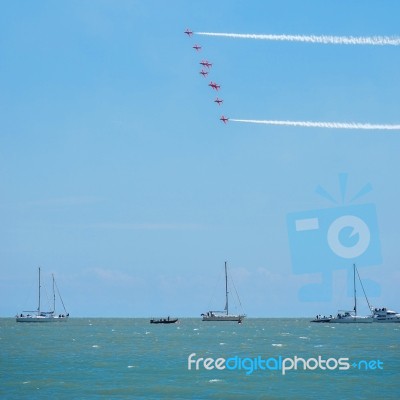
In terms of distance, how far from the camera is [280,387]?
71.2m

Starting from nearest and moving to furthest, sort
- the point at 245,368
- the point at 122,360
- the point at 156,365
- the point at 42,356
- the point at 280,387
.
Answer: the point at 280,387 → the point at 245,368 → the point at 156,365 → the point at 122,360 → the point at 42,356

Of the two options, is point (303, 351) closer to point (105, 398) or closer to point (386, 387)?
point (386, 387)

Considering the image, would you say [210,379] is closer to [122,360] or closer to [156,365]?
[156,365]

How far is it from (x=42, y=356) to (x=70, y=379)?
3308 cm

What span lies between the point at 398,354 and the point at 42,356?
5654 cm

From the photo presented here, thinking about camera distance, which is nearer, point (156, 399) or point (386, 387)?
point (156, 399)

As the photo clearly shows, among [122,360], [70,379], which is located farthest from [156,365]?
[70,379]

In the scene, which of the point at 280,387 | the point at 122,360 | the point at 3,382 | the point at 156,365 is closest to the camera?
the point at 280,387

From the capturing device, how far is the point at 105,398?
64.6 metres

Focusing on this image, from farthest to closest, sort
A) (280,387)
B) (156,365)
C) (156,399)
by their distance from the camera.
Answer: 1. (156,365)
2. (280,387)
3. (156,399)

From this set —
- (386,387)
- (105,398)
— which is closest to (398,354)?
(386,387)

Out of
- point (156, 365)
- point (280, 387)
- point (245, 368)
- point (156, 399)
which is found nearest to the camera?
point (156, 399)

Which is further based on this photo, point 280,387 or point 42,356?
point 42,356

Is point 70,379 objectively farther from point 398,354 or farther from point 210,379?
point 398,354
